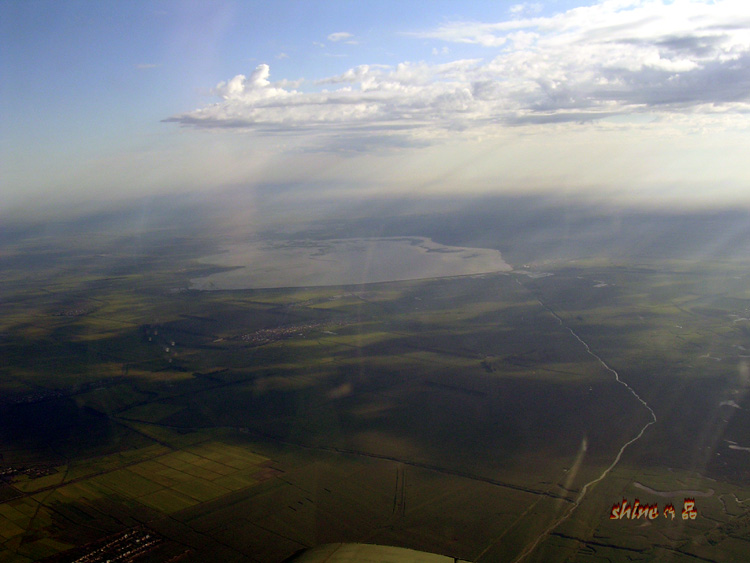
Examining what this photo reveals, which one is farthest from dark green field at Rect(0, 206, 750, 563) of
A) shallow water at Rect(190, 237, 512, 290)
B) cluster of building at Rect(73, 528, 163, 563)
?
shallow water at Rect(190, 237, 512, 290)

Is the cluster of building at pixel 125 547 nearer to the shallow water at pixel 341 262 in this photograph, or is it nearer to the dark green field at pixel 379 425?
the dark green field at pixel 379 425

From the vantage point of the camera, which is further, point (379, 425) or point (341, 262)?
point (341, 262)

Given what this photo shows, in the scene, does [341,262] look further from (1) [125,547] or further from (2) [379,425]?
(1) [125,547]

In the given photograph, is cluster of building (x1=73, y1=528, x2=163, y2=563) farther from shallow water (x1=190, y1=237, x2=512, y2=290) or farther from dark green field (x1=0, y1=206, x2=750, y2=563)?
shallow water (x1=190, y1=237, x2=512, y2=290)

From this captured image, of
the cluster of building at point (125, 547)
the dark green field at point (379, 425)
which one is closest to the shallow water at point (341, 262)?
the dark green field at point (379, 425)

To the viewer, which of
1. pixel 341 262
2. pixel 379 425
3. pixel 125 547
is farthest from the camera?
pixel 341 262

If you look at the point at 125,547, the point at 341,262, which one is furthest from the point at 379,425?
the point at 341,262
